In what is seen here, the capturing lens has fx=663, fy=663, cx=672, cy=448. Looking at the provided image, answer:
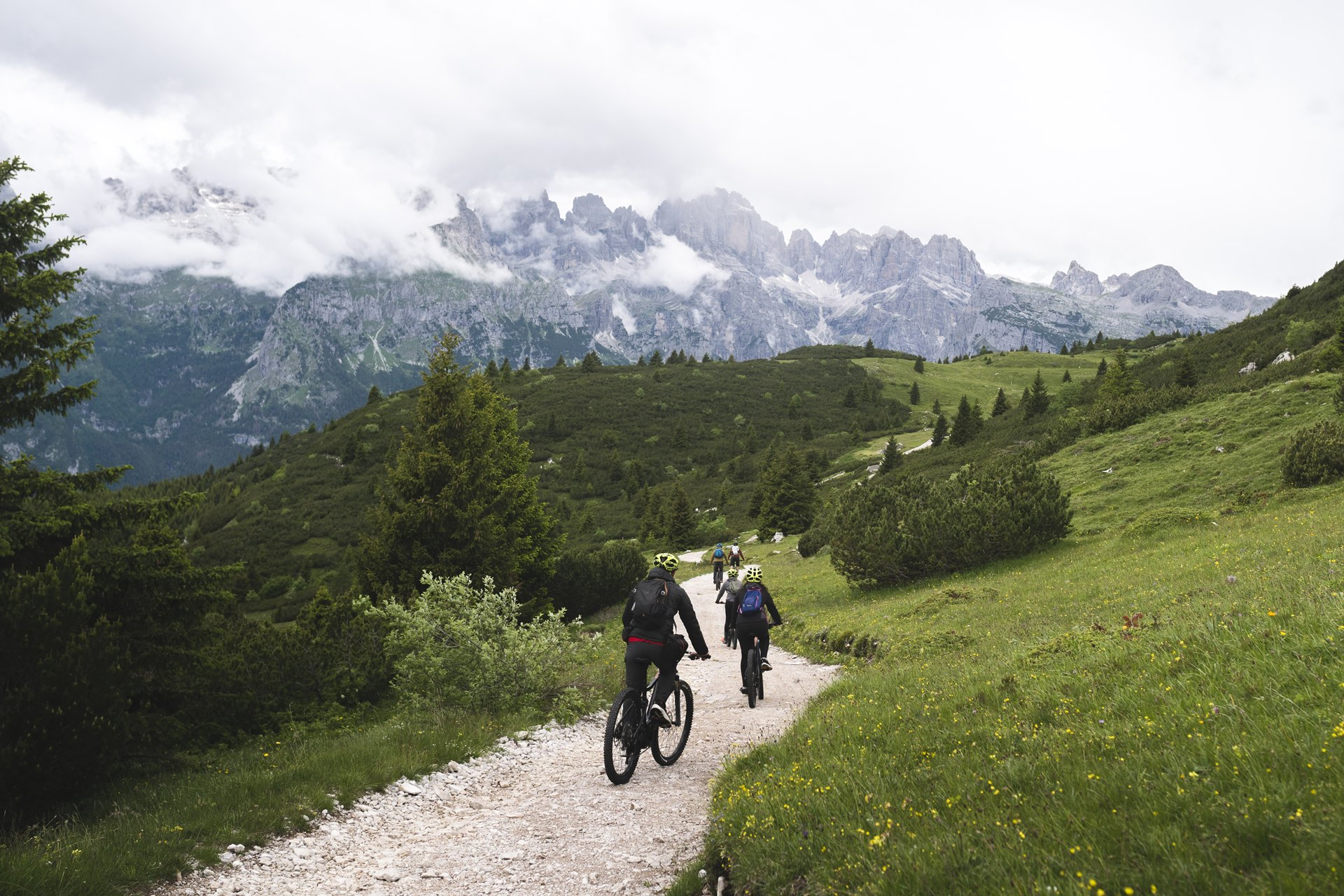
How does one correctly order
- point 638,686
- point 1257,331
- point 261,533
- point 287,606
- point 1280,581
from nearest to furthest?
point 638,686, point 1280,581, point 1257,331, point 287,606, point 261,533

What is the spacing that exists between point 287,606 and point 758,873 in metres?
74.2

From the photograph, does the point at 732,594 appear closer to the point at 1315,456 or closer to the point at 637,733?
the point at 637,733

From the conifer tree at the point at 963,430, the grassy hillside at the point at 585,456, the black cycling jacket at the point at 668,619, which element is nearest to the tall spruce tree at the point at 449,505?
the black cycling jacket at the point at 668,619

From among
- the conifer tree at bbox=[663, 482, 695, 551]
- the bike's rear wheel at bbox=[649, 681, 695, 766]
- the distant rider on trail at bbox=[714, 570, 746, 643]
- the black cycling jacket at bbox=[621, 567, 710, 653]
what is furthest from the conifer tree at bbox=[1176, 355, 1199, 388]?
the black cycling jacket at bbox=[621, 567, 710, 653]

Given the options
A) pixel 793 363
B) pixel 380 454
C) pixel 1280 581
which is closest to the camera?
pixel 1280 581

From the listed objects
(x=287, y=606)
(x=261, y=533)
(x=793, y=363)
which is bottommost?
(x=287, y=606)

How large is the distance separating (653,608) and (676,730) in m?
2.11

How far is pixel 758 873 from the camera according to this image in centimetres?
521

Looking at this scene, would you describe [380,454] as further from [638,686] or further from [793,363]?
[638,686]

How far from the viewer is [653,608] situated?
9.14 metres

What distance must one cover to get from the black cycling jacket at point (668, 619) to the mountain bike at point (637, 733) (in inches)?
15.9

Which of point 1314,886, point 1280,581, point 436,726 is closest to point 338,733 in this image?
point 436,726

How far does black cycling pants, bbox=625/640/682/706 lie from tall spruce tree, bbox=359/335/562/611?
13523 millimetres

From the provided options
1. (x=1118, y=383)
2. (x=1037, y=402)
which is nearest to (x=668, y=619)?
(x=1118, y=383)
